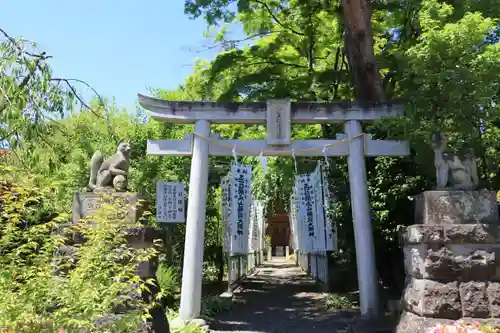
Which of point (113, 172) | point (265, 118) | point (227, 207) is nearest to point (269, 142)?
point (265, 118)

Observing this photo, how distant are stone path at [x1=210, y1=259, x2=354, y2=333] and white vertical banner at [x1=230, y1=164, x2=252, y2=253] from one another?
1624mm

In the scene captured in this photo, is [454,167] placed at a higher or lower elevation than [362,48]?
lower

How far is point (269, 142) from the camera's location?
860 centimetres

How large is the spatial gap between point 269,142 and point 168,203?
142 inches

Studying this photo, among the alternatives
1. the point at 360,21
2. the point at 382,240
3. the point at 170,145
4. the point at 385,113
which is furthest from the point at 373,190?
the point at 170,145

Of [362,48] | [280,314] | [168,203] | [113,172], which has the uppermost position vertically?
A: [362,48]

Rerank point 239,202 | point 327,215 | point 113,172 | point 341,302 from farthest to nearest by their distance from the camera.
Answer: point 341,302 < point 327,215 < point 239,202 < point 113,172

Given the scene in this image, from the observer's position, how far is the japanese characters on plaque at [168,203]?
424 inches

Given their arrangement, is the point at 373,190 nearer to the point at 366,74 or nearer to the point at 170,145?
the point at 366,74

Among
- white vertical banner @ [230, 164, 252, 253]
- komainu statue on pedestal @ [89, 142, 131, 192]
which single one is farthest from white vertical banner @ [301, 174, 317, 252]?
komainu statue on pedestal @ [89, 142, 131, 192]

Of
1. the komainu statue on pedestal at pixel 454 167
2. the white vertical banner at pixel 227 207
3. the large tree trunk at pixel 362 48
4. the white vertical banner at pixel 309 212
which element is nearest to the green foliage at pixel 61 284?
the komainu statue on pedestal at pixel 454 167

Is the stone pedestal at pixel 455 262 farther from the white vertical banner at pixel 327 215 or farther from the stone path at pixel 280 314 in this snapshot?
the white vertical banner at pixel 327 215

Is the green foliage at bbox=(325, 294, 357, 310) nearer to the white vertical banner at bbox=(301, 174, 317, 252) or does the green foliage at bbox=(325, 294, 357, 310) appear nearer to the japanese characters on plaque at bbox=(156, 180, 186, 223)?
the white vertical banner at bbox=(301, 174, 317, 252)

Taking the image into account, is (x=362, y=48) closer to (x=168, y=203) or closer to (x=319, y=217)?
(x=319, y=217)
